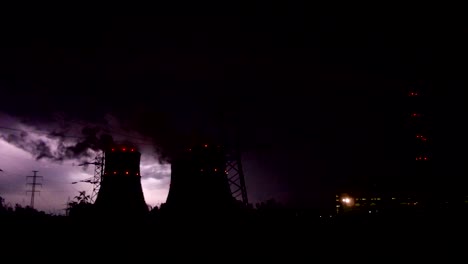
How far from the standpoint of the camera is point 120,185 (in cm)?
2259

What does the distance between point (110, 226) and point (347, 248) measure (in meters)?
13.6

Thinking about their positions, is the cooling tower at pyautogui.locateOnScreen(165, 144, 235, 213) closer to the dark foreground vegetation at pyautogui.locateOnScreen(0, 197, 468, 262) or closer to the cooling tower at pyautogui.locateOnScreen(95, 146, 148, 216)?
the cooling tower at pyautogui.locateOnScreen(95, 146, 148, 216)

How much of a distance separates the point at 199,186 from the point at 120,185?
16.2 ft

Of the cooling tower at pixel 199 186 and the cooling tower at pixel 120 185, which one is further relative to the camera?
the cooling tower at pixel 120 185

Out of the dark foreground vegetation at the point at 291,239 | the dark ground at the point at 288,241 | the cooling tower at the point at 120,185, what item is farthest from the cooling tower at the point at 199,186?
the dark ground at the point at 288,241

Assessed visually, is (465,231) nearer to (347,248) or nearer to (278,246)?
(347,248)

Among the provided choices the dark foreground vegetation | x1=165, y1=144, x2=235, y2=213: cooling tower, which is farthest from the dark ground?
x1=165, y1=144, x2=235, y2=213: cooling tower

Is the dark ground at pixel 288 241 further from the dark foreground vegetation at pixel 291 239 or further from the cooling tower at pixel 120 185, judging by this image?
the cooling tower at pixel 120 185

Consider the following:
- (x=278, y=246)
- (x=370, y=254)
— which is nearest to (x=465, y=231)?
(x=370, y=254)

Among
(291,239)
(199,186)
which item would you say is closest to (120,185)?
(199,186)

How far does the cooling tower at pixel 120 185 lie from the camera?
2242cm

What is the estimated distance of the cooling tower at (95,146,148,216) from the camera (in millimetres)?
22422

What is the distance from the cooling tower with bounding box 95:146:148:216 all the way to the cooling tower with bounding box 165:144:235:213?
240 cm

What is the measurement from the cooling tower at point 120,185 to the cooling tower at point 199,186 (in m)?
2.40
